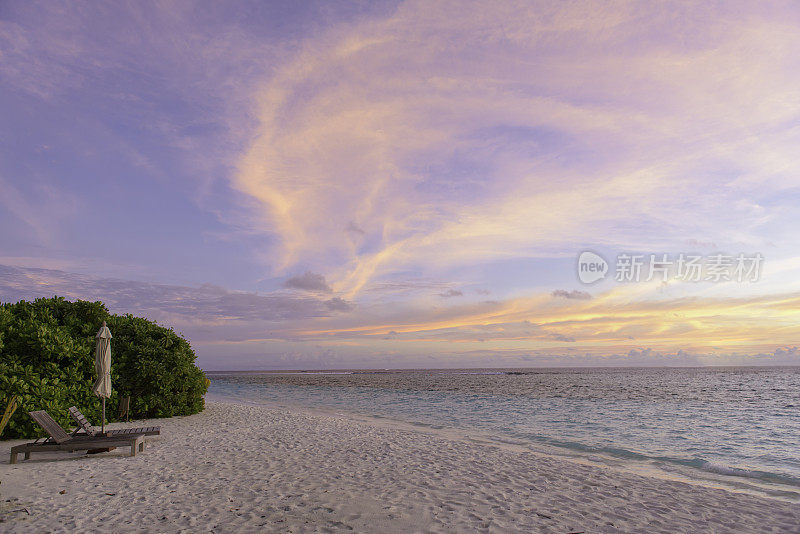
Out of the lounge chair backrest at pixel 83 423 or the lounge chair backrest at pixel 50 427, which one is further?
the lounge chair backrest at pixel 83 423

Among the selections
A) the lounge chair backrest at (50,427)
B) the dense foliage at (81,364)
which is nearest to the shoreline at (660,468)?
the dense foliage at (81,364)

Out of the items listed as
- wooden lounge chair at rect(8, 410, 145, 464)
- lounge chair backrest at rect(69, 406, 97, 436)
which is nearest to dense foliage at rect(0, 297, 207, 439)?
lounge chair backrest at rect(69, 406, 97, 436)

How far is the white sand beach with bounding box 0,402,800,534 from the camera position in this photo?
6746 mm

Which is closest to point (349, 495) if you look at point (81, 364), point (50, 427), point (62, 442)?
point (62, 442)

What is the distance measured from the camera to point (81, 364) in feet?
51.0

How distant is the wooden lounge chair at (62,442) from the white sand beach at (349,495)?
1.07 feet

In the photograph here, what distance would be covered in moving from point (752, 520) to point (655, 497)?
1469 millimetres

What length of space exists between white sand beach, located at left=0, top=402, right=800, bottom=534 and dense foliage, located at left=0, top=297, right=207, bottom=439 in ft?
5.82

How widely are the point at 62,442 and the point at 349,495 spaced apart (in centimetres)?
749

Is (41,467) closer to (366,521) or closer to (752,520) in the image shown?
(366,521)

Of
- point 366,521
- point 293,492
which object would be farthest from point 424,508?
point 293,492

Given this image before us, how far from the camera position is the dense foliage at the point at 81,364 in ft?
44.8

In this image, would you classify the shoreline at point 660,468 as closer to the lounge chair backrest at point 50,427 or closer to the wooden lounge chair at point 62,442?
the wooden lounge chair at point 62,442

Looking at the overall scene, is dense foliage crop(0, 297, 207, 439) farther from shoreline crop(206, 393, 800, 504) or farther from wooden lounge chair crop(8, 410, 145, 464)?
shoreline crop(206, 393, 800, 504)
